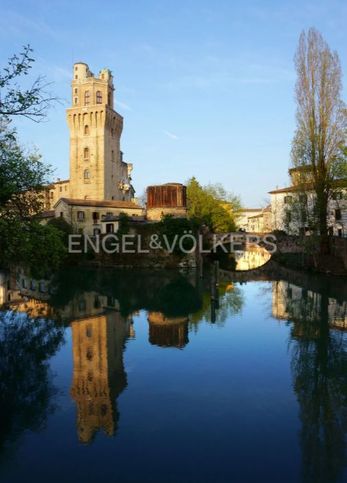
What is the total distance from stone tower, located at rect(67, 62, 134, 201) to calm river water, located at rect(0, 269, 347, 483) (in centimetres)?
4791

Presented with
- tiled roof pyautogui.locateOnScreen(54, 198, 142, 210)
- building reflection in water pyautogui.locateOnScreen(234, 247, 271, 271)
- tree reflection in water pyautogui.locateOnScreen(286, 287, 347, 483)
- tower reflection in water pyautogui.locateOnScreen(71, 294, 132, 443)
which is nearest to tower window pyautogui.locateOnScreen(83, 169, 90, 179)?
tiled roof pyautogui.locateOnScreen(54, 198, 142, 210)

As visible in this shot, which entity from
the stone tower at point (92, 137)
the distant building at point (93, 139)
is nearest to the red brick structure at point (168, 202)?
the distant building at point (93, 139)

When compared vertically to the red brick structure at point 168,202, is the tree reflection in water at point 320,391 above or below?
below

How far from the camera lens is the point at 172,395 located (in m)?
10.4

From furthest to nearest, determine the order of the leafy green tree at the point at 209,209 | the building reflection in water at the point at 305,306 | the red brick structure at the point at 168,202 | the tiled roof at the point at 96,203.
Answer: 1. the leafy green tree at the point at 209,209
2. the tiled roof at the point at 96,203
3. the red brick structure at the point at 168,202
4. the building reflection in water at the point at 305,306

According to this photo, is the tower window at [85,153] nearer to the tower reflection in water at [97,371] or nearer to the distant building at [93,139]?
the distant building at [93,139]

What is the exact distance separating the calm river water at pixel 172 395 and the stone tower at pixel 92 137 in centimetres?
4791

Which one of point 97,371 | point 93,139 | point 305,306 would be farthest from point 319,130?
point 93,139

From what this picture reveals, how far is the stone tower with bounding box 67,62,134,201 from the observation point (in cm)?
6725

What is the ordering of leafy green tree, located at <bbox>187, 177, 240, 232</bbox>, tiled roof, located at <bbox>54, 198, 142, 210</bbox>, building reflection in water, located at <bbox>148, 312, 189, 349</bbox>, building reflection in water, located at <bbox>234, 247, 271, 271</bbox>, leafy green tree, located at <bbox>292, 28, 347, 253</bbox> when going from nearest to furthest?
building reflection in water, located at <bbox>148, 312, 189, 349</bbox>, leafy green tree, located at <bbox>292, 28, 347, 253</bbox>, building reflection in water, located at <bbox>234, 247, 271, 271</bbox>, tiled roof, located at <bbox>54, 198, 142, 210</bbox>, leafy green tree, located at <bbox>187, 177, 240, 232</bbox>

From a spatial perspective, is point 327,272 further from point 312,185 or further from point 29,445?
point 29,445

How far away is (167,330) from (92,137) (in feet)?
184

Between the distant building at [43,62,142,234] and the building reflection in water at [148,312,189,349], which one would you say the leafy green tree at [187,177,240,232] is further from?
the building reflection in water at [148,312,189,349]

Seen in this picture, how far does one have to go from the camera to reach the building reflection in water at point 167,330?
51.7 ft
